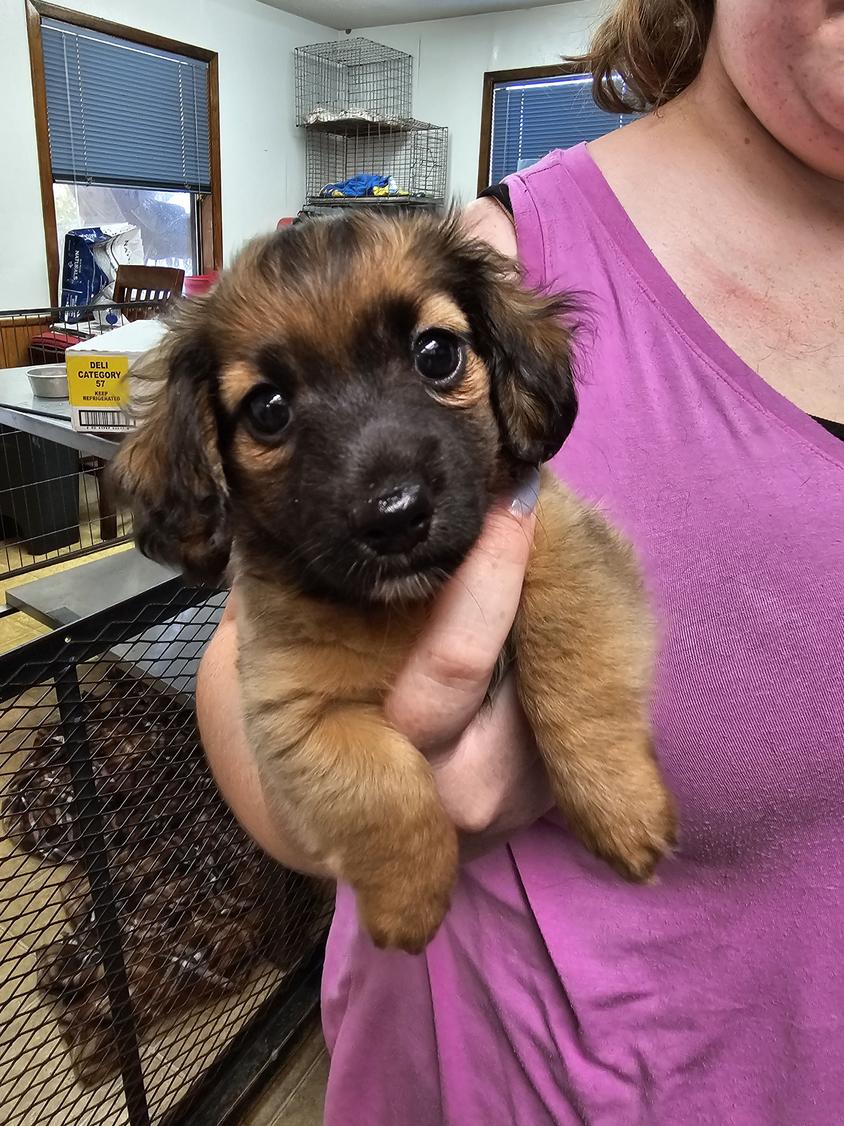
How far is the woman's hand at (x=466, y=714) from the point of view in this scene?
831 mm

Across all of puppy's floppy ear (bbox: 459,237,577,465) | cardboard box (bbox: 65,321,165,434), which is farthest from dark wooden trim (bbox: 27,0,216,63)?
puppy's floppy ear (bbox: 459,237,577,465)

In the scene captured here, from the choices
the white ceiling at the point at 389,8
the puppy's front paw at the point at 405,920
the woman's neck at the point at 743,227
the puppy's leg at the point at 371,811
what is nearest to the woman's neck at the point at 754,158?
the woman's neck at the point at 743,227

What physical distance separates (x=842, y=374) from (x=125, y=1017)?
1739mm

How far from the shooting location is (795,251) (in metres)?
1.09

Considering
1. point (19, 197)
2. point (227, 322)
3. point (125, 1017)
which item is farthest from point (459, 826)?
point (19, 197)

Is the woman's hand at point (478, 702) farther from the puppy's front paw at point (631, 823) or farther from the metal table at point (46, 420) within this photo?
the metal table at point (46, 420)

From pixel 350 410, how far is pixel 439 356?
0.14 meters

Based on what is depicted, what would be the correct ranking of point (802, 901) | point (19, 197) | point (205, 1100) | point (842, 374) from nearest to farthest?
point (802, 901) → point (842, 374) → point (205, 1100) → point (19, 197)

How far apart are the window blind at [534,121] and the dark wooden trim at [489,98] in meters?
0.04

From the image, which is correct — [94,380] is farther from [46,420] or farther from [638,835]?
[638,835]

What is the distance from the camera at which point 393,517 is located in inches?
29.4

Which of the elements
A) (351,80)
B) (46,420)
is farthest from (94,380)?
(351,80)

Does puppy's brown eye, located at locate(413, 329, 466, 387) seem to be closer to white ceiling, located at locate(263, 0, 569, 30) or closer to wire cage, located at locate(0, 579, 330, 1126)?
wire cage, located at locate(0, 579, 330, 1126)

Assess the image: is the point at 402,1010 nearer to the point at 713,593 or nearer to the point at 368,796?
the point at 368,796
